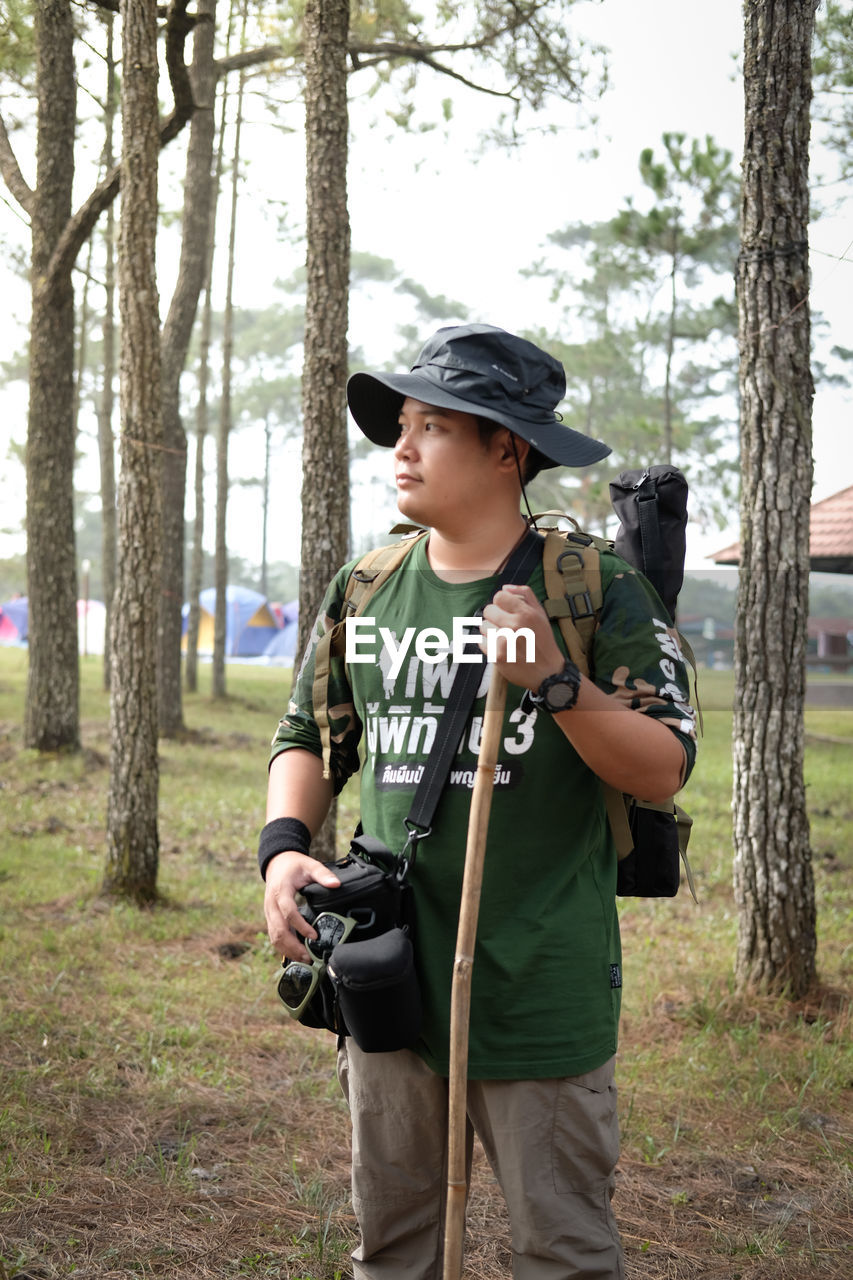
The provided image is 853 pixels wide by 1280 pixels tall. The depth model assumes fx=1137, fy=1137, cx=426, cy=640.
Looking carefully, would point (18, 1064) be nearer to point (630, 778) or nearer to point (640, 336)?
point (630, 778)

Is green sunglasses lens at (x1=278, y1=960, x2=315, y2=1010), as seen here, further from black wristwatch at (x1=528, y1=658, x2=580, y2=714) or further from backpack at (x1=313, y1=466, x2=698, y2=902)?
black wristwatch at (x1=528, y1=658, x2=580, y2=714)

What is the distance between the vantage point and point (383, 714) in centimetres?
206

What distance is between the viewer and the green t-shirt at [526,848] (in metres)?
1.89

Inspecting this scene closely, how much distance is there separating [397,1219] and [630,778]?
0.95 metres

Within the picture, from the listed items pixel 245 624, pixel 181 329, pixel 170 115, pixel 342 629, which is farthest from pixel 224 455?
pixel 245 624

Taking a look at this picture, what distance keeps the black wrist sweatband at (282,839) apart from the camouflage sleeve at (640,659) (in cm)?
62

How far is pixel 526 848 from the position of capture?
1.93m

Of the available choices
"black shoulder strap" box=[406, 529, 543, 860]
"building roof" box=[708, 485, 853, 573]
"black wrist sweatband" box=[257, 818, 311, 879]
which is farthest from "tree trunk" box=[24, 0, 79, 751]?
"black shoulder strap" box=[406, 529, 543, 860]

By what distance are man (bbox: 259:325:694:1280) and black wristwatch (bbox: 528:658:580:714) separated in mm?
77

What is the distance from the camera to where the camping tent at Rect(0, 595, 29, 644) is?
3591 centimetres

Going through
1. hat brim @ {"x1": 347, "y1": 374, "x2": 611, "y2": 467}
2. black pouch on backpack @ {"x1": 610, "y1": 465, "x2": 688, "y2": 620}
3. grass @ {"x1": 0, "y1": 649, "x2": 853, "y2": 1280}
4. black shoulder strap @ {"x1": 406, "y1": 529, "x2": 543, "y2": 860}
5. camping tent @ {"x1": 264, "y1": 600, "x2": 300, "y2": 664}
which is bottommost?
grass @ {"x1": 0, "y1": 649, "x2": 853, "y2": 1280}

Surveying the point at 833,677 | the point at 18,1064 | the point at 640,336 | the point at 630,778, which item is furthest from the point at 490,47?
the point at 640,336

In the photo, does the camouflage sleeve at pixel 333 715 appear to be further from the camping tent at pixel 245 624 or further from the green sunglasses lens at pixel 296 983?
the camping tent at pixel 245 624

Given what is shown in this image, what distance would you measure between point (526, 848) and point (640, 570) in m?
0.56
